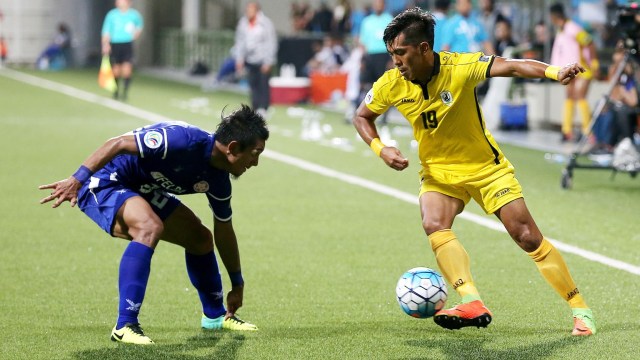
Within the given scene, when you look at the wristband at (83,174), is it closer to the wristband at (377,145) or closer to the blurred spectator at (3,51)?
the wristband at (377,145)

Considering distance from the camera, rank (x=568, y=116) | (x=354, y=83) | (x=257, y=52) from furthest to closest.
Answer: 1. (x=354, y=83)
2. (x=257, y=52)
3. (x=568, y=116)

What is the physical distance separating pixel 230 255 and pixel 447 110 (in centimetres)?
156

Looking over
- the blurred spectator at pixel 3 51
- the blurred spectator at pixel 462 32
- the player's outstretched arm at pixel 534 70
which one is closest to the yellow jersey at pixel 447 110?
the player's outstretched arm at pixel 534 70

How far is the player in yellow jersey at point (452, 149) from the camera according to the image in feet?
24.8

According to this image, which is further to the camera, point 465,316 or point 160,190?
point 160,190

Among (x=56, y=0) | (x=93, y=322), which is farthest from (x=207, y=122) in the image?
(x=56, y=0)

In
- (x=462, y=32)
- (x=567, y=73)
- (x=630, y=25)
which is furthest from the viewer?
(x=462, y=32)

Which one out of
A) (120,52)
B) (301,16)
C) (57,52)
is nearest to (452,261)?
(120,52)

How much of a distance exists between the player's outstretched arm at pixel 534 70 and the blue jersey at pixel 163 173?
67.0 inches

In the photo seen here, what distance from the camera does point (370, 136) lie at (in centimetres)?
802

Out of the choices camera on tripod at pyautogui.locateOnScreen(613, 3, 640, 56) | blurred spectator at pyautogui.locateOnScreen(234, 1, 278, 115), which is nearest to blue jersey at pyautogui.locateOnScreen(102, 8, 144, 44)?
blurred spectator at pyautogui.locateOnScreen(234, 1, 278, 115)

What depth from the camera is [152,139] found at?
7.24 meters

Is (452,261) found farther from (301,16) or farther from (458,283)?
(301,16)

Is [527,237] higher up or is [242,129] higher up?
[242,129]
